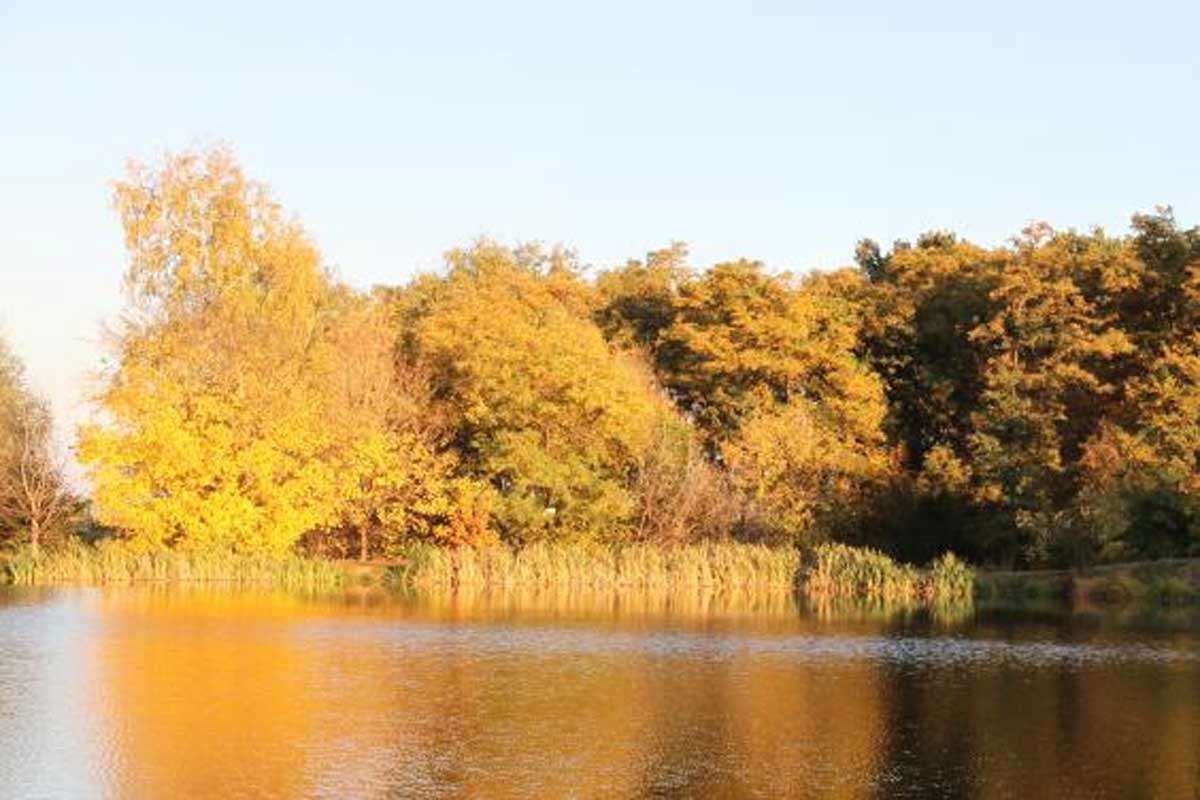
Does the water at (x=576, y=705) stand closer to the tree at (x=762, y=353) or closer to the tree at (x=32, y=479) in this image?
the tree at (x=32, y=479)

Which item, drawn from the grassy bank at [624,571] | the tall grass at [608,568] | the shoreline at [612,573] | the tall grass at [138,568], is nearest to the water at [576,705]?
the tall grass at [138,568]

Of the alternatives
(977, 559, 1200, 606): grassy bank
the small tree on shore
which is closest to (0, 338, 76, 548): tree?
the small tree on shore

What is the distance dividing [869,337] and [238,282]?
2147cm

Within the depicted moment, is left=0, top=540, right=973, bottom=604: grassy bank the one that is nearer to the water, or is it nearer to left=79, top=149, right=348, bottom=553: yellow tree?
left=79, top=149, right=348, bottom=553: yellow tree

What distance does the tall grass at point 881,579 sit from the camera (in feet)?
141

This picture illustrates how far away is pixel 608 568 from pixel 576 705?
21.9 metres

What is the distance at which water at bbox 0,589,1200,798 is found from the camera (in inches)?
673

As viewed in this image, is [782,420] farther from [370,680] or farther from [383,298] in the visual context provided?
[370,680]

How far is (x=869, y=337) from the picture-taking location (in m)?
55.6

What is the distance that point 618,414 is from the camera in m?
47.2

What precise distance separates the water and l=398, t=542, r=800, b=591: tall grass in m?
8.87

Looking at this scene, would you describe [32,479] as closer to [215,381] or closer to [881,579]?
[215,381]

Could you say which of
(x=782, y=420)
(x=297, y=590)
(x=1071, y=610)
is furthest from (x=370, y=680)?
(x=782, y=420)

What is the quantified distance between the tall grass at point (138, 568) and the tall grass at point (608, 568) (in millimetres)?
3206
